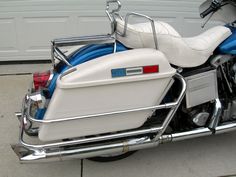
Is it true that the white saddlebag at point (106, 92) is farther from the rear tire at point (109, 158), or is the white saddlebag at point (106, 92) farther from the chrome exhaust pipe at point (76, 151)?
the rear tire at point (109, 158)

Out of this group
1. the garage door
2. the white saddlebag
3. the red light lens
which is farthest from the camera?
the garage door

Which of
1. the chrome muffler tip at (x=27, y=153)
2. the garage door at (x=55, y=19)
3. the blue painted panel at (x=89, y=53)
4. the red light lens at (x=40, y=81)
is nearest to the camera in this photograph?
the chrome muffler tip at (x=27, y=153)

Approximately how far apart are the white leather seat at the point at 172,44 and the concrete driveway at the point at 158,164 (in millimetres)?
846

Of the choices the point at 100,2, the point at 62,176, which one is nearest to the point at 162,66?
the point at 62,176

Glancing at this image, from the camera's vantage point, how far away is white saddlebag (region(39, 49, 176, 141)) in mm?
2172

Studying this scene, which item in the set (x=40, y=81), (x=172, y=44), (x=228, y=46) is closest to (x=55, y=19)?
(x=40, y=81)

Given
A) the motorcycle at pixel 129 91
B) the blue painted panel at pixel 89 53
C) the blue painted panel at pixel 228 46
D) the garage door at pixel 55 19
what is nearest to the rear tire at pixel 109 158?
the motorcycle at pixel 129 91

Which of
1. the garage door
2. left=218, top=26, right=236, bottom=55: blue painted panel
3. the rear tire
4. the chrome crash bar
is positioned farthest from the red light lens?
the garage door

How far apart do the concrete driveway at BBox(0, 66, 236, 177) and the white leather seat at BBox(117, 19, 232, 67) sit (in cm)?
85

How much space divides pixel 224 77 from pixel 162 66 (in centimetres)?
66

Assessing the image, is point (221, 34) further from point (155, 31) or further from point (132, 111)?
point (132, 111)

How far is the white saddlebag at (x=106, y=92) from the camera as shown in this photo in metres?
2.17

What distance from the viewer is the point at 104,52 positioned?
2.41 meters

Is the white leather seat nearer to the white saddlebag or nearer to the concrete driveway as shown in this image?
the white saddlebag
